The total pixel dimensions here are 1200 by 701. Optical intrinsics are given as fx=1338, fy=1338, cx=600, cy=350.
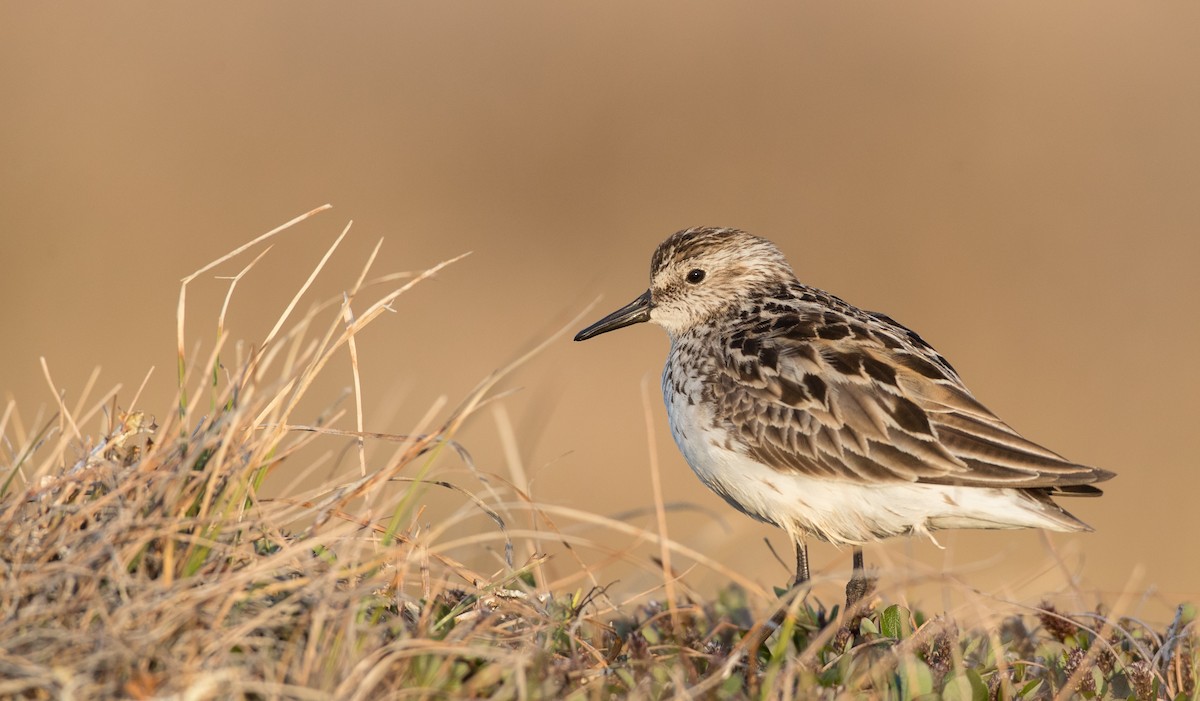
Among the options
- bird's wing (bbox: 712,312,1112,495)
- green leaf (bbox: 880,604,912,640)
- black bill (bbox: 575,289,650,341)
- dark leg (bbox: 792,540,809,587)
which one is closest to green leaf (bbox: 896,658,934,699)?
green leaf (bbox: 880,604,912,640)

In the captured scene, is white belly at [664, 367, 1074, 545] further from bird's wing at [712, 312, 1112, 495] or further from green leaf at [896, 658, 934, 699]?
green leaf at [896, 658, 934, 699]

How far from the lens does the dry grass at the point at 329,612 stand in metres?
3.48

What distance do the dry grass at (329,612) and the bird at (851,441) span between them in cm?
61

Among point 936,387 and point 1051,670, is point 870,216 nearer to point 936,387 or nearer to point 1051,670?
point 936,387

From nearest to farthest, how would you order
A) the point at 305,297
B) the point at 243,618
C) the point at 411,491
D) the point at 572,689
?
1. the point at 243,618
2. the point at 572,689
3. the point at 411,491
4. the point at 305,297

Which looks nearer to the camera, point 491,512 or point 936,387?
point 491,512

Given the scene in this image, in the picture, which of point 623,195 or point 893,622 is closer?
point 893,622

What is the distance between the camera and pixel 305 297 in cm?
1502

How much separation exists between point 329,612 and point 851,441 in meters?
2.66

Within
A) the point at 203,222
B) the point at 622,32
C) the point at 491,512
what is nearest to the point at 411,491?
the point at 491,512

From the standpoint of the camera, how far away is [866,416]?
5.65m

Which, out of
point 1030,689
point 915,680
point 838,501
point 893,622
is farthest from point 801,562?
point 915,680

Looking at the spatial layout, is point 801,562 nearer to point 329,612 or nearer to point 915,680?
point 915,680

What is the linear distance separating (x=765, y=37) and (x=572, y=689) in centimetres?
1725
